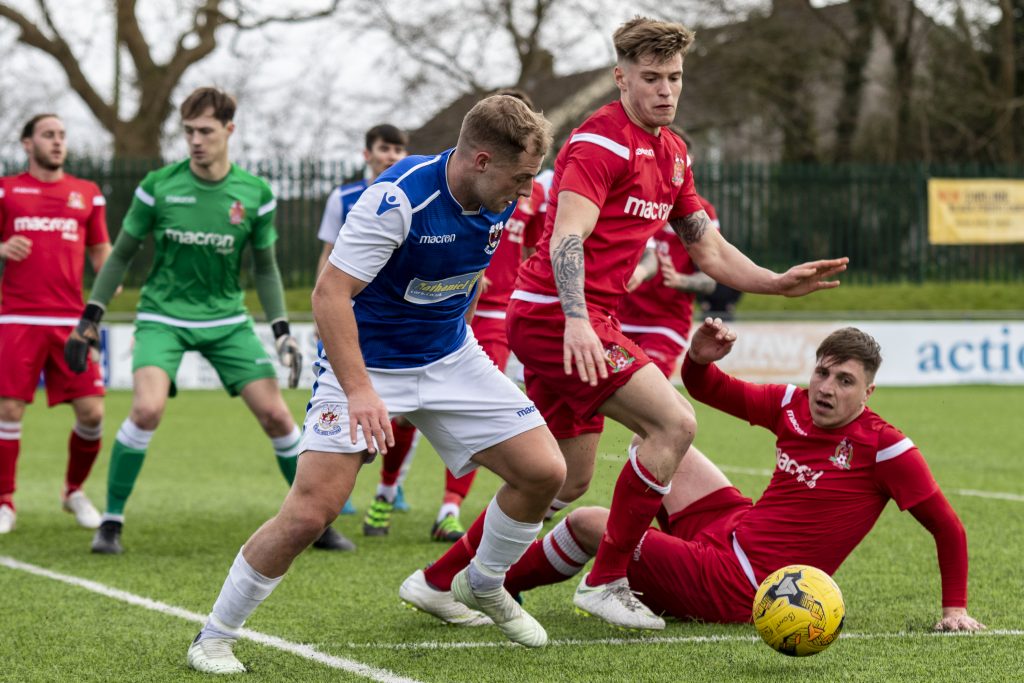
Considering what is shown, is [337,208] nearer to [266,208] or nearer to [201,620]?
[266,208]

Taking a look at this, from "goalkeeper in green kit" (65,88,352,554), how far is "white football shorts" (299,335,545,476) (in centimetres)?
255

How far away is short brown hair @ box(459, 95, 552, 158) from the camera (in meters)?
A: 4.13

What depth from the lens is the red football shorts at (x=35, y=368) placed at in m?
8.06

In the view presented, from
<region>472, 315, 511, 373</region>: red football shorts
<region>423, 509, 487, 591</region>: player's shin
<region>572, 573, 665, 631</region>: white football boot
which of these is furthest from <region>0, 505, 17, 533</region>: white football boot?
<region>572, 573, 665, 631</region>: white football boot

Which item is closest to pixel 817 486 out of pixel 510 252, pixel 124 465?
pixel 510 252

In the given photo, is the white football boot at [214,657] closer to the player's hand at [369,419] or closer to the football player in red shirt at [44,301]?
the player's hand at [369,419]

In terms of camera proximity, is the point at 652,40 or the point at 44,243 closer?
the point at 652,40

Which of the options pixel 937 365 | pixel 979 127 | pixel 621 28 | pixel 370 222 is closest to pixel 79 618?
pixel 370 222

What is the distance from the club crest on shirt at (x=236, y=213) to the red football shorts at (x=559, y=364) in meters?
2.45

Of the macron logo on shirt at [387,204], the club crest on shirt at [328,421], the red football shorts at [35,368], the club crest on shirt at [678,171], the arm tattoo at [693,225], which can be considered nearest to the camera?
the macron logo on shirt at [387,204]

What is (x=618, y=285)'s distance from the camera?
5320 millimetres

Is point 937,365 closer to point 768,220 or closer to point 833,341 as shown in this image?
point 768,220

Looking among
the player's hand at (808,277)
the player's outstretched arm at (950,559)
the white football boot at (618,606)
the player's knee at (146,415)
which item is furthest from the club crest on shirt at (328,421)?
the player's knee at (146,415)

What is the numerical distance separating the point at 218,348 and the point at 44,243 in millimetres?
1842
